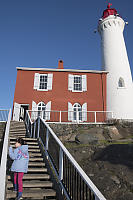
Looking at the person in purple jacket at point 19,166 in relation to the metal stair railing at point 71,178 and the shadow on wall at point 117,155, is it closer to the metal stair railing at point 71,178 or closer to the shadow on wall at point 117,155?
the metal stair railing at point 71,178

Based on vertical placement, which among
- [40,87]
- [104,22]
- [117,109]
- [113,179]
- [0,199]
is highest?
[104,22]

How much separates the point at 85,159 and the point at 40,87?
36.8 feet

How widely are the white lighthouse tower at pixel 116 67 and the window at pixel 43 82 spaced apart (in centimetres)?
644

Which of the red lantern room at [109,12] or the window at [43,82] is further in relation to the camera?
the red lantern room at [109,12]

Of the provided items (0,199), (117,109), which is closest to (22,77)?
(117,109)

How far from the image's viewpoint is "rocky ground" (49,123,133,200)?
17.1 ft

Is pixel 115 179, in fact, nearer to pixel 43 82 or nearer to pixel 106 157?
pixel 106 157

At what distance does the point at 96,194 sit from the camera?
2311 mm

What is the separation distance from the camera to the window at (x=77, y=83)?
1748cm

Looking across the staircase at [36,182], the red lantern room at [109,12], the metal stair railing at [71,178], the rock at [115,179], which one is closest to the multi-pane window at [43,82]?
the staircase at [36,182]

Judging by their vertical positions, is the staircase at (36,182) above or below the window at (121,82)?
below

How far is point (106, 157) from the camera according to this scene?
299 inches

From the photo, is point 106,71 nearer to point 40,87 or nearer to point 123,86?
point 123,86

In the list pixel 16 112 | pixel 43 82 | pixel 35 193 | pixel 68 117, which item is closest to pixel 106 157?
pixel 35 193
